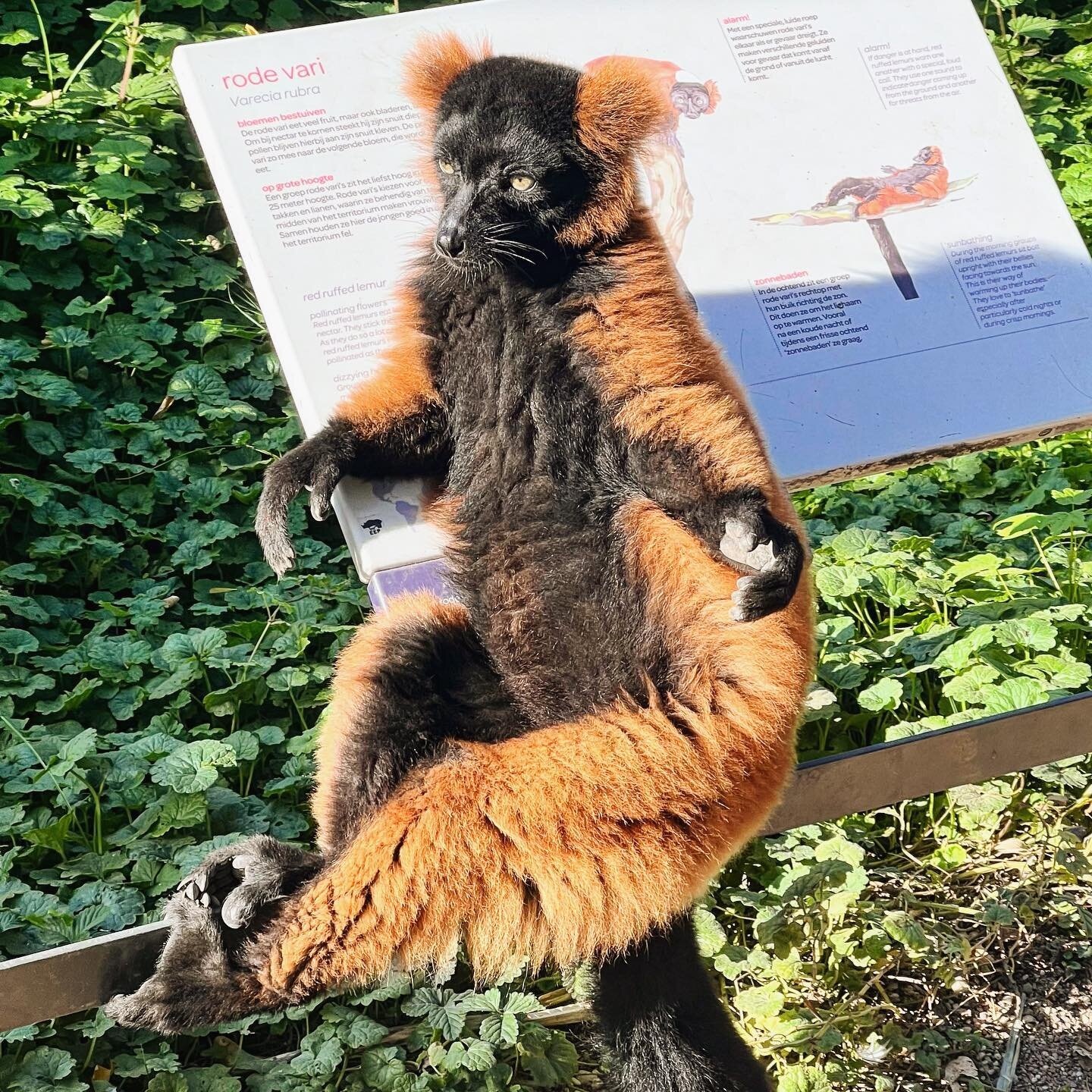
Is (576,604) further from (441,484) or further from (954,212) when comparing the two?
(954,212)

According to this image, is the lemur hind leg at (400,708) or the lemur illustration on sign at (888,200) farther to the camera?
the lemur illustration on sign at (888,200)

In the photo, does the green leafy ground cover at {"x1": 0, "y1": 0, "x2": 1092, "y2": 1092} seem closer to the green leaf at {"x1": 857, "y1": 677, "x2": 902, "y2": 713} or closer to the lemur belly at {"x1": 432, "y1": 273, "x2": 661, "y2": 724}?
the green leaf at {"x1": 857, "y1": 677, "x2": 902, "y2": 713}

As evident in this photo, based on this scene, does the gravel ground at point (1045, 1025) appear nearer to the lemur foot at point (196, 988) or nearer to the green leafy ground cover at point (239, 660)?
the green leafy ground cover at point (239, 660)

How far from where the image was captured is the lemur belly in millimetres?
1991

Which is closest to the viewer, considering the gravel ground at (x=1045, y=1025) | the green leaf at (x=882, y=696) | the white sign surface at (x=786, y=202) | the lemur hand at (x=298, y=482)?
Answer: the lemur hand at (x=298, y=482)

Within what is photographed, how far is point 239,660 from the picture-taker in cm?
335

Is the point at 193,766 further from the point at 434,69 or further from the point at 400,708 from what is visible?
the point at 434,69

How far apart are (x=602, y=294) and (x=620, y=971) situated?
107cm

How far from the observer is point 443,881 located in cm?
173

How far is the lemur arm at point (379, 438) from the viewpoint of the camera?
2.13 metres

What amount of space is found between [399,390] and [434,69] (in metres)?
0.54

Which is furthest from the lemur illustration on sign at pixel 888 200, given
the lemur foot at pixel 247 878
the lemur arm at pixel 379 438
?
the lemur foot at pixel 247 878

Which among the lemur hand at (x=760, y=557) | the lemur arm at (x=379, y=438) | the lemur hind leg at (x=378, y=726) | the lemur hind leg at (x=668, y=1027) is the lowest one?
the lemur hind leg at (x=668, y=1027)

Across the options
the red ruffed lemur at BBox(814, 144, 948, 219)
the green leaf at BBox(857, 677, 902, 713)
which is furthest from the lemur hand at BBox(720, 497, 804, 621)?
the green leaf at BBox(857, 677, 902, 713)
